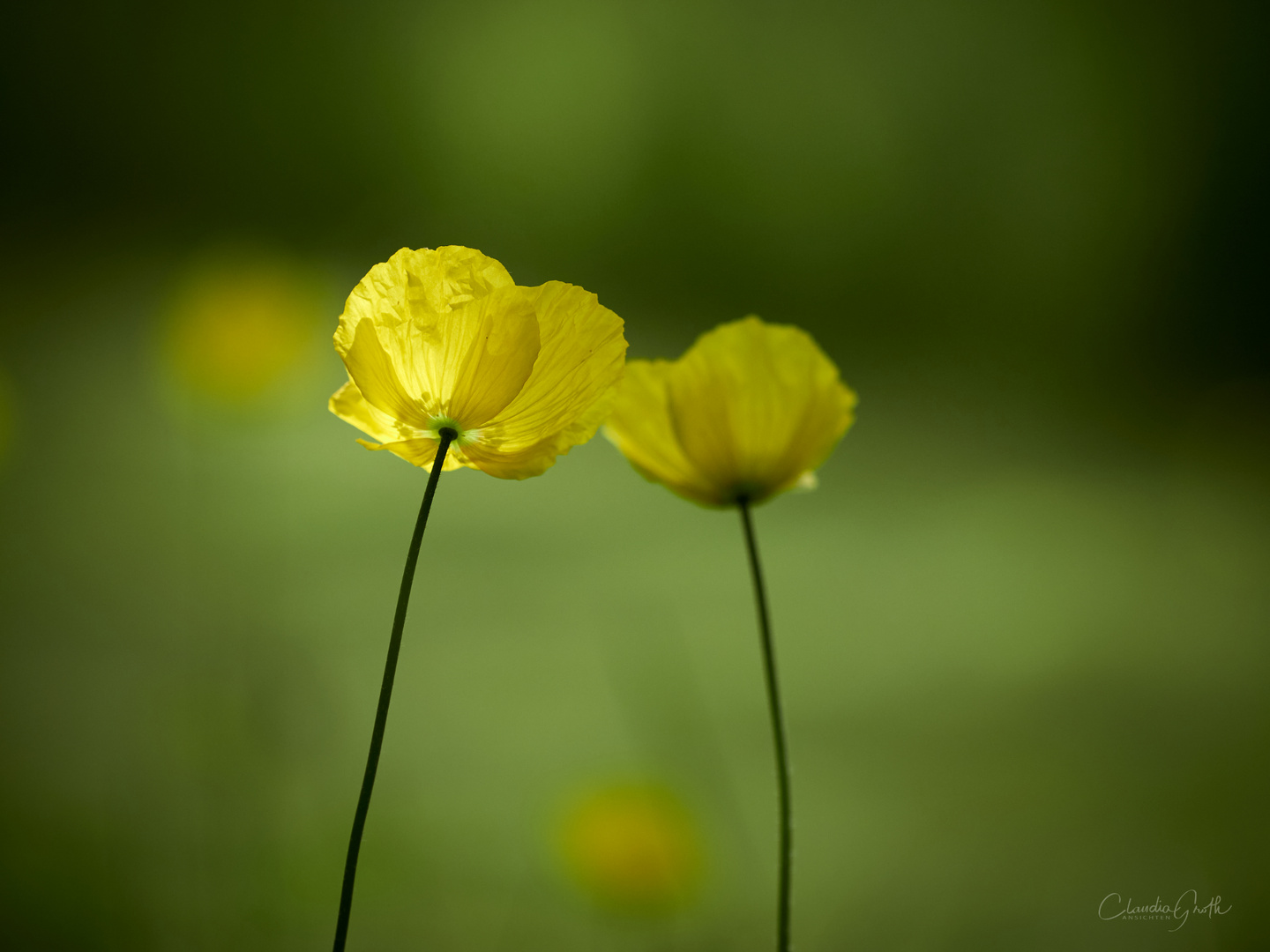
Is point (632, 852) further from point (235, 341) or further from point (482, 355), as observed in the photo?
point (235, 341)

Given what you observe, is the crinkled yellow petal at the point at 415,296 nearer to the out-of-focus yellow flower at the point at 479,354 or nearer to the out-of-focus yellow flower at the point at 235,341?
the out-of-focus yellow flower at the point at 479,354

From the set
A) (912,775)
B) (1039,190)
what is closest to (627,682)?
(912,775)

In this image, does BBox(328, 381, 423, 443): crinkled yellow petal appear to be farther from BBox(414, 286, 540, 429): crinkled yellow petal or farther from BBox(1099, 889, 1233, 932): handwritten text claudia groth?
BBox(1099, 889, 1233, 932): handwritten text claudia groth

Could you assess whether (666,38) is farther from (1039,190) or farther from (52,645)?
(52,645)

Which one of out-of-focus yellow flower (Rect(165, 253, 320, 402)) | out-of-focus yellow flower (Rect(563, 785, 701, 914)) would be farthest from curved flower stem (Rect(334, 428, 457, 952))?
out-of-focus yellow flower (Rect(165, 253, 320, 402))

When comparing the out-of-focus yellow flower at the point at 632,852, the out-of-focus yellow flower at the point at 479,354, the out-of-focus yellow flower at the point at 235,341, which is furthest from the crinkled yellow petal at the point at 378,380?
the out-of-focus yellow flower at the point at 235,341

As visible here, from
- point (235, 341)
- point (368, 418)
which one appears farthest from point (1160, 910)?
point (235, 341)
